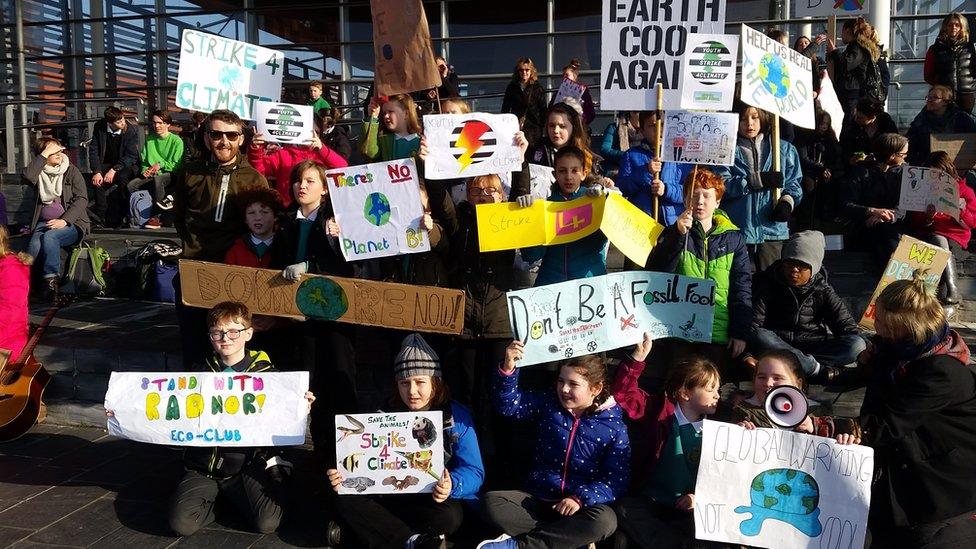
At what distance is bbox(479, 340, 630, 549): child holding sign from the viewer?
13.2 ft

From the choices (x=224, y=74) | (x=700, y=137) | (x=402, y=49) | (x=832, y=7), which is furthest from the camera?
(x=832, y=7)

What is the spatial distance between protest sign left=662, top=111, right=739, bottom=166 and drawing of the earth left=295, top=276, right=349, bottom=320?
236cm

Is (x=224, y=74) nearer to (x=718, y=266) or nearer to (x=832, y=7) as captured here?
(x=718, y=266)

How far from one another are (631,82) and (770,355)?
2666 millimetres

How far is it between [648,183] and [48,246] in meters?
5.99

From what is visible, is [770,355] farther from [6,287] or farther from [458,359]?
[6,287]

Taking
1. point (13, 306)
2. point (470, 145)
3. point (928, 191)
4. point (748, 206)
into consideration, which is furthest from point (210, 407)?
point (928, 191)

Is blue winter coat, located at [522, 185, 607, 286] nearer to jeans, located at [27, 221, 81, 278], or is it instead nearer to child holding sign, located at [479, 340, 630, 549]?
child holding sign, located at [479, 340, 630, 549]

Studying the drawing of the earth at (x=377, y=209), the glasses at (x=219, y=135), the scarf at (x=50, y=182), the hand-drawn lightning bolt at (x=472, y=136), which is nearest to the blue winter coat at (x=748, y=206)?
the hand-drawn lightning bolt at (x=472, y=136)

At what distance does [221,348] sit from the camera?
4.56 m

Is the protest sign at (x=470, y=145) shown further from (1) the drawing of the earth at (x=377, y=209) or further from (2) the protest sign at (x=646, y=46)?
(2) the protest sign at (x=646, y=46)

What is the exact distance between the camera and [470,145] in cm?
510

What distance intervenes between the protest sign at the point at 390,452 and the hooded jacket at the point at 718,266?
171 centimetres

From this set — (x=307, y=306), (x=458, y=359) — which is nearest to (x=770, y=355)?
(x=458, y=359)
